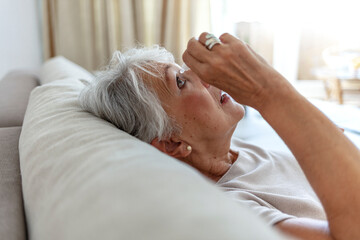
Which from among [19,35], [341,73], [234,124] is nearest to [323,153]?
[234,124]

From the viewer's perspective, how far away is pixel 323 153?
76 cm

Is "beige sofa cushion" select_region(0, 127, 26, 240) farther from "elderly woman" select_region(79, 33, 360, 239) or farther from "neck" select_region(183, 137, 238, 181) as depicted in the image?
"neck" select_region(183, 137, 238, 181)

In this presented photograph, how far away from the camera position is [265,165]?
4.11 feet

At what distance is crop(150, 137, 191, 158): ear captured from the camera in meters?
1.14

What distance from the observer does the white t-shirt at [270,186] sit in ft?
3.25

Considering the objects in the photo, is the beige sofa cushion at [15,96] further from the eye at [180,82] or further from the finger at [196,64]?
the finger at [196,64]

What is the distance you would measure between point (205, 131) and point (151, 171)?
654mm

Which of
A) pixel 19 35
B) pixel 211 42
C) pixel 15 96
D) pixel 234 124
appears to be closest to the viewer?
pixel 211 42

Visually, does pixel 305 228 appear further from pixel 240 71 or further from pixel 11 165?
pixel 11 165

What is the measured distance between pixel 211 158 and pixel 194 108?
19 centimetres

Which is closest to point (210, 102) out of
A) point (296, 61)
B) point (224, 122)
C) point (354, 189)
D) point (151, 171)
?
point (224, 122)

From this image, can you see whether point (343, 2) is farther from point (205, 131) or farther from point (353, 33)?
point (205, 131)

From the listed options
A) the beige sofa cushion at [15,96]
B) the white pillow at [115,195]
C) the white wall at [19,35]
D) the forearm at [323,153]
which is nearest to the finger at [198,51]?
the forearm at [323,153]

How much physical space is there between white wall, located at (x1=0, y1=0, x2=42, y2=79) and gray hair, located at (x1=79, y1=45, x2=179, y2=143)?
6.60ft
